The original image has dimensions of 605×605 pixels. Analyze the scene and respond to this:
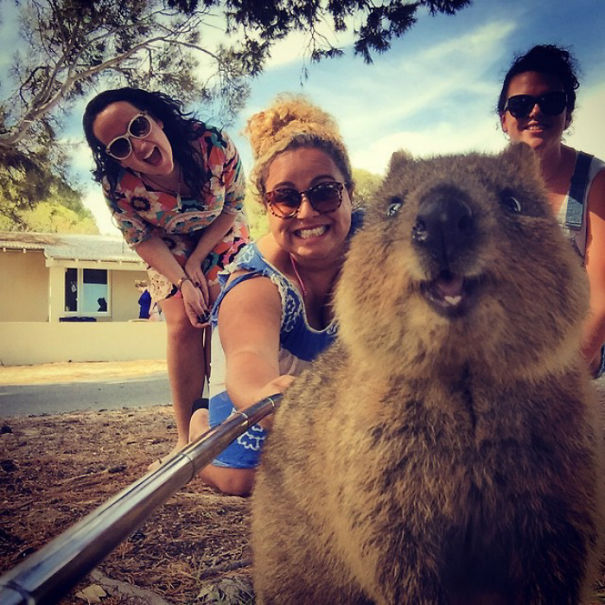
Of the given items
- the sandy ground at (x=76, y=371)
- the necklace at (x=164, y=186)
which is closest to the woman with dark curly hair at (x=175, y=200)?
the necklace at (x=164, y=186)

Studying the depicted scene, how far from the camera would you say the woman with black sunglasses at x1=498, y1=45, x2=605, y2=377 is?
1837 mm

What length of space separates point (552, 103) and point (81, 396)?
6.63m

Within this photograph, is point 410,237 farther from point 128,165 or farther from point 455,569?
point 128,165

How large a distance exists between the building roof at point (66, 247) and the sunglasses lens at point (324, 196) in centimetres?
1170

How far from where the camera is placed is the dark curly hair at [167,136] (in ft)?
9.16

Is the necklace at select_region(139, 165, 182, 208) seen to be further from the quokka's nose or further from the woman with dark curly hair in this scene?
the quokka's nose

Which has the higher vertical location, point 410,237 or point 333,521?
point 410,237

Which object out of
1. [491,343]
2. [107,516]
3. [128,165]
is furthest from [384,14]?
[107,516]

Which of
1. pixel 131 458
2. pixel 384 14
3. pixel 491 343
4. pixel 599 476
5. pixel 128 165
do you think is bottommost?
pixel 131 458

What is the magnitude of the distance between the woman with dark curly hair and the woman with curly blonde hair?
0.57 m

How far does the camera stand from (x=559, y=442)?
931 millimetres

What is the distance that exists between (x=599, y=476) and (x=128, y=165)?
2.46 metres

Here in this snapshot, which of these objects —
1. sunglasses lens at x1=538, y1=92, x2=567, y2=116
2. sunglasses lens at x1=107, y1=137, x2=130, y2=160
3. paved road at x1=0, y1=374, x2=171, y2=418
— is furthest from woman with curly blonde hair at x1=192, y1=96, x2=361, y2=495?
paved road at x1=0, y1=374, x2=171, y2=418

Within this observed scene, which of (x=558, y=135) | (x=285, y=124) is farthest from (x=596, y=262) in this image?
(x=285, y=124)
